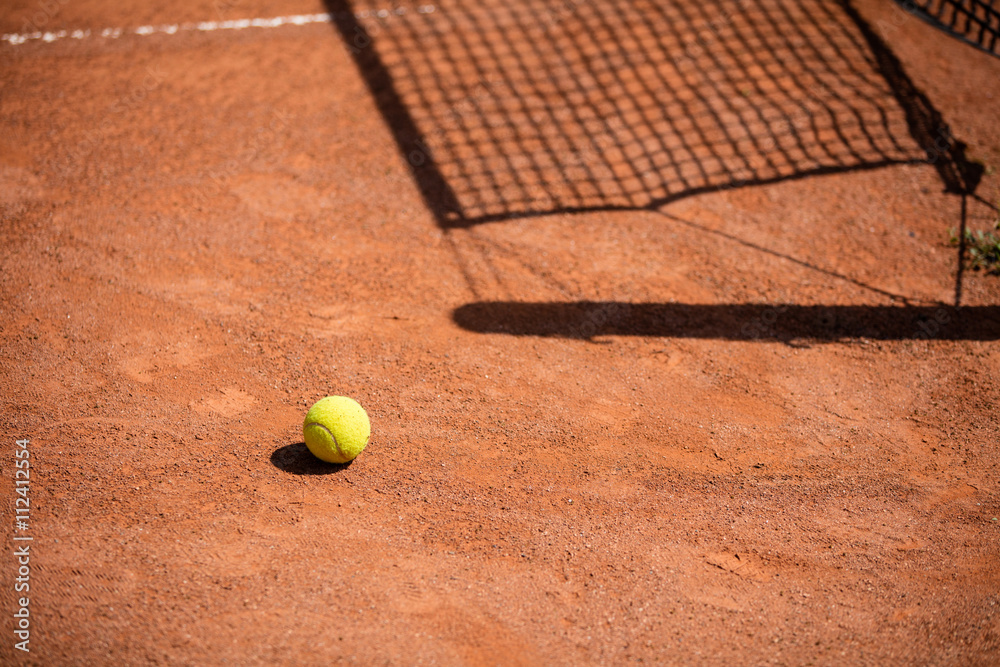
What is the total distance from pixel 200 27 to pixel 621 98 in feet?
16.2

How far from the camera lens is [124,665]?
3.51 m

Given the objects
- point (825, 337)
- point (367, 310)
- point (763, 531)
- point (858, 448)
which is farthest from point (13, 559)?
point (825, 337)

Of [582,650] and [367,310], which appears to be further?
[367,310]

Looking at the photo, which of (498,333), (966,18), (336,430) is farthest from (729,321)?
(966,18)

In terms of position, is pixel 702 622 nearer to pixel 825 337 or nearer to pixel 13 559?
pixel 825 337

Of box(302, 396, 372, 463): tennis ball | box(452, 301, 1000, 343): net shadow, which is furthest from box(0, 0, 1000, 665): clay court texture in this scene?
box(302, 396, 372, 463): tennis ball

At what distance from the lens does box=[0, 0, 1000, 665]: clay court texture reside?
3850 millimetres

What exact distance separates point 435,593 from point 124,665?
1572 mm

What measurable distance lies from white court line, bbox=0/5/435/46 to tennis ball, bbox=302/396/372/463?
5.91 meters

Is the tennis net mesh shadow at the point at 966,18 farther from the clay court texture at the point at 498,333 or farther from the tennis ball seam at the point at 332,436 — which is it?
the tennis ball seam at the point at 332,436

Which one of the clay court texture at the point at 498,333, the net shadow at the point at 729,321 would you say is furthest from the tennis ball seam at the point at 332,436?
the net shadow at the point at 729,321

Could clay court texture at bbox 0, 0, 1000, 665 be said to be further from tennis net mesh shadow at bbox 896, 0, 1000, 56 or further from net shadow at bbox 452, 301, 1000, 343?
tennis net mesh shadow at bbox 896, 0, 1000, 56

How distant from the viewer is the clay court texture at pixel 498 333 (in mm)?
3850

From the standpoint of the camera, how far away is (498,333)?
536cm
